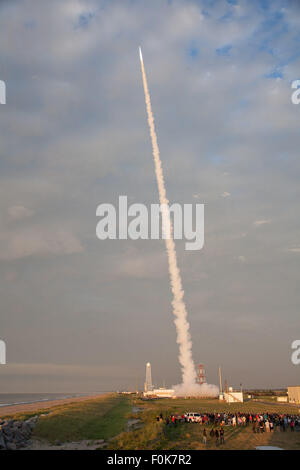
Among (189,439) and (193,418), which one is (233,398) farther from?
(189,439)

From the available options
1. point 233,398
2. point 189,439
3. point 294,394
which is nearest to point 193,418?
point 189,439

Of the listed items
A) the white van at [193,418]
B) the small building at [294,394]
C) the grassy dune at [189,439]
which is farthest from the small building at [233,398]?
the grassy dune at [189,439]

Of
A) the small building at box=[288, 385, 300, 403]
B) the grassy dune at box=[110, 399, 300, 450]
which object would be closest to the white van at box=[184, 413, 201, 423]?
the grassy dune at box=[110, 399, 300, 450]

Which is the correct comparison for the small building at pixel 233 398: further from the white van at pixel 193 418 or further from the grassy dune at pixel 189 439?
the grassy dune at pixel 189 439

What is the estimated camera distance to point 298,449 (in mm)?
32188

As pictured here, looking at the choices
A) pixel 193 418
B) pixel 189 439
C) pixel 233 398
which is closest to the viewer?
pixel 189 439

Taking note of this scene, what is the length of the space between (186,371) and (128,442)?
2876 inches

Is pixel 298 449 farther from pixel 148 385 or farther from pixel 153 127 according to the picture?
pixel 148 385

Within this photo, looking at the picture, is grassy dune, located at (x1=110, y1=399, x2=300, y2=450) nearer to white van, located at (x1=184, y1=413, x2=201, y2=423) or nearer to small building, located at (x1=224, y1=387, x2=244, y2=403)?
white van, located at (x1=184, y1=413, x2=201, y2=423)

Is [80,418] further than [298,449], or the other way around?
[80,418]
